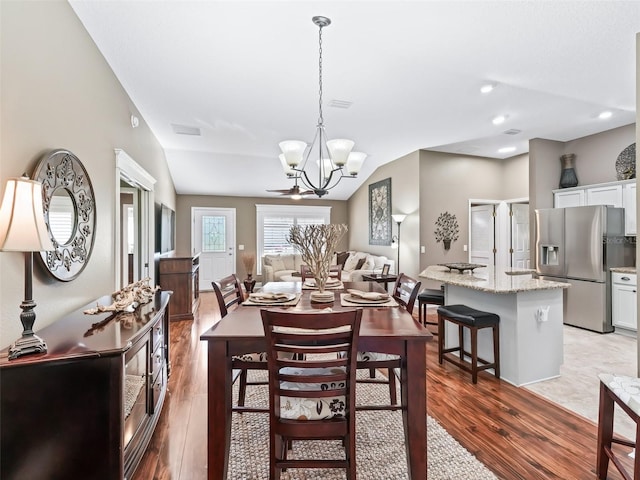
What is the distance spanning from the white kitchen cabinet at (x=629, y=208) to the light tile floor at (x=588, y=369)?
4.69 feet

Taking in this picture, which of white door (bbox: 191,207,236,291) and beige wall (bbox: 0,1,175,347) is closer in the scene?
beige wall (bbox: 0,1,175,347)

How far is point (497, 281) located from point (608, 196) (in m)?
2.97

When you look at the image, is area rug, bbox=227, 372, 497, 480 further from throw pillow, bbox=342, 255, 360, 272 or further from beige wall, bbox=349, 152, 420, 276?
throw pillow, bbox=342, 255, 360, 272

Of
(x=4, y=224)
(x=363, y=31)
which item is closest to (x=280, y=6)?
(x=363, y=31)

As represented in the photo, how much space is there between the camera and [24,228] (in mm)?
1286

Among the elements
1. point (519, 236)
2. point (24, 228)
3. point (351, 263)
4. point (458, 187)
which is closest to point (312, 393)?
point (24, 228)

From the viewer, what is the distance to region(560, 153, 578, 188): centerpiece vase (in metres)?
5.21

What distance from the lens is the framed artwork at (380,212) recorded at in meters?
6.74

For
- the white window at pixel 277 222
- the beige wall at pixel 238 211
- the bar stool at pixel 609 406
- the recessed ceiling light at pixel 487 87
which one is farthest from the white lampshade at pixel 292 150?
the beige wall at pixel 238 211

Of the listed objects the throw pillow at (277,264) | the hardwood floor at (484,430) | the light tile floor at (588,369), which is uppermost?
the throw pillow at (277,264)

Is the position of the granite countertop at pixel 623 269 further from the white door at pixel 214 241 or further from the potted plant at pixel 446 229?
the white door at pixel 214 241

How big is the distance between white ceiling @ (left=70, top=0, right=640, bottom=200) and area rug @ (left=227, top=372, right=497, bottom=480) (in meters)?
2.86

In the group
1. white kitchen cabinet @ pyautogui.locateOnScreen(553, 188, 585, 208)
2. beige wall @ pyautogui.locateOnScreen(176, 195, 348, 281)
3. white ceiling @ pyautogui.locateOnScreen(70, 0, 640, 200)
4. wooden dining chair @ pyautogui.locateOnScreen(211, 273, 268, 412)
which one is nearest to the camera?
wooden dining chair @ pyautogui.locateOnScreen(211, 273, 268, 412)

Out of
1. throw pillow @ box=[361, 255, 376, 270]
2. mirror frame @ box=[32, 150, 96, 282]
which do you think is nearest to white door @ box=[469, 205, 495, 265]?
throw pillow @ box=[361, 255, 376, 270]
